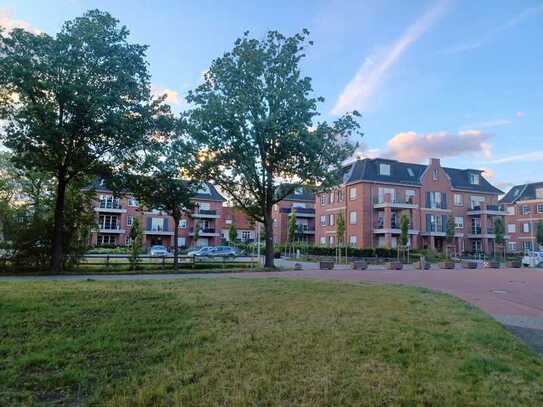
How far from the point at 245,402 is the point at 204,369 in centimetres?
102

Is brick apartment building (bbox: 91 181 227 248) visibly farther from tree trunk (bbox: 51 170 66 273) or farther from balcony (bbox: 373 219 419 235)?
tree trunk (bbox: 51 170 66 273)

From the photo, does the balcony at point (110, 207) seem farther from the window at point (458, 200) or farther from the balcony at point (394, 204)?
the window at point (458, 200)

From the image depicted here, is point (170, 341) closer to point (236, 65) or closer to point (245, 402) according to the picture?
point (245, 402)

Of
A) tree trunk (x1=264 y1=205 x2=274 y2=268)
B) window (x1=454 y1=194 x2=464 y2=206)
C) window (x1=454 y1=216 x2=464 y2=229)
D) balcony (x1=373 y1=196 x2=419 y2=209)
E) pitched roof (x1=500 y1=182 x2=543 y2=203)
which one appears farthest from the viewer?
pitched roof (x1=500 y1=182 x2=543 y2=203)

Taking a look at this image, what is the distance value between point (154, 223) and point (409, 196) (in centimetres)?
3624

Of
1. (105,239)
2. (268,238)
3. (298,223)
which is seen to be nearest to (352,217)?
(298,223)

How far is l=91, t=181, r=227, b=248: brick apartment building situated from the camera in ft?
189

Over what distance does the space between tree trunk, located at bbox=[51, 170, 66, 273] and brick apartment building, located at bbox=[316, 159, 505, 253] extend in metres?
28.6

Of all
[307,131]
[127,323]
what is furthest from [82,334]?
[307,131]

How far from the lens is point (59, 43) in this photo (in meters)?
19.1

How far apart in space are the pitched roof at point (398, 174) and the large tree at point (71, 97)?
33.1 metres

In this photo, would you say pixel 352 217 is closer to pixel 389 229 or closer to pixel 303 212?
pixel 389 229

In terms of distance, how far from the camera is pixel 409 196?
5038cm

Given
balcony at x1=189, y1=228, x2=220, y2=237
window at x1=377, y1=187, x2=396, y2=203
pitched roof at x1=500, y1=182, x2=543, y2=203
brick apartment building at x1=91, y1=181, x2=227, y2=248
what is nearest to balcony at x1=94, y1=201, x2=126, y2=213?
brick apartment building at x1=91, y1=181, x2=227, y2=248
